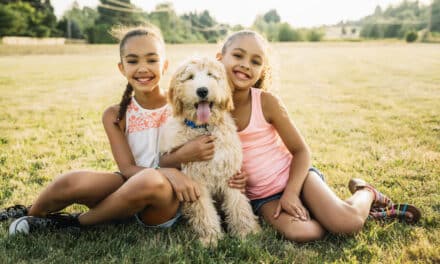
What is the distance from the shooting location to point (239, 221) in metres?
3.02

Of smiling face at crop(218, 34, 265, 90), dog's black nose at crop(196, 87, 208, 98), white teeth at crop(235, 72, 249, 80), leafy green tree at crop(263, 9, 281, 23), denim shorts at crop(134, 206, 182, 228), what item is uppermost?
leafy green tree at crop(263, 9, 281, 23)

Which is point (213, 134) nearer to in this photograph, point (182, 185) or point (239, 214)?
point (182, 185)

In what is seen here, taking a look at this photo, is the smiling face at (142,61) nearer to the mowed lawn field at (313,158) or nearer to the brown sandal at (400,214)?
the mowed lawn field at (313,158)

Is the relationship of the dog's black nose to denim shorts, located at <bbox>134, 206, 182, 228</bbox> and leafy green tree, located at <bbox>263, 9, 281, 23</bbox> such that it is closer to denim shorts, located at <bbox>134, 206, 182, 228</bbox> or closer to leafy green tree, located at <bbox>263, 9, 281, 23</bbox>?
denim shorts, located at <bbox>134, 206, 182, 228</bbox>

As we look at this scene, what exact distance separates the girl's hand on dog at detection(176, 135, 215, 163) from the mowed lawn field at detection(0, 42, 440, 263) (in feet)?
1.80

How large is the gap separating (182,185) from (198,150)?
27cm

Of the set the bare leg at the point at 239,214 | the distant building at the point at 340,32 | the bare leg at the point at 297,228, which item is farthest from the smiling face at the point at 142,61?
the distant building at the point at 340,32

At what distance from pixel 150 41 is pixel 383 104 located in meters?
6.73

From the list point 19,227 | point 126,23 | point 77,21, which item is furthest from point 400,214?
point 77,21

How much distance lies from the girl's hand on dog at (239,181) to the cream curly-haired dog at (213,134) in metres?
0.03

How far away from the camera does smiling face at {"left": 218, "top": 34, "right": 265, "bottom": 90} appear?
10.5ft

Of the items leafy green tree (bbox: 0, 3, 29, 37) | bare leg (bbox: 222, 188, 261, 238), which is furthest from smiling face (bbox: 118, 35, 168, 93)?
leafy green tree (bbox: 0, 3, 29, 37)

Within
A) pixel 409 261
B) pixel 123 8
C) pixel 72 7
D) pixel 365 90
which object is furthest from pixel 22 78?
pixel 72 7

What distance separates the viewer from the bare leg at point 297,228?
9.51 ft
